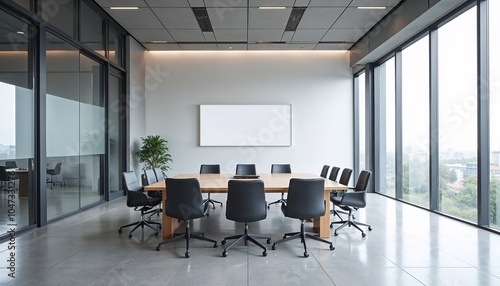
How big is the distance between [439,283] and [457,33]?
14.3 ft

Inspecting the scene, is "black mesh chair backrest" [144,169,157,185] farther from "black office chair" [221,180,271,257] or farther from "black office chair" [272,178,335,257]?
"black office chair" [272,178,335,257]

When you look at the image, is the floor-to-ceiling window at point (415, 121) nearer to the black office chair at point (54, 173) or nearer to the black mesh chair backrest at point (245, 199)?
the black mesh chair backrest at point (245, 199)

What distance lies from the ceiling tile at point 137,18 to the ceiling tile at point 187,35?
0.43m

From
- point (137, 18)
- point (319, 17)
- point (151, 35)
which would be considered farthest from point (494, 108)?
point (151, 35)

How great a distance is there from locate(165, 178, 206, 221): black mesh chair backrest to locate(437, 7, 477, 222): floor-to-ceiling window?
4.23m

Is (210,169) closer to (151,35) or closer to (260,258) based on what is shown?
(260,258)

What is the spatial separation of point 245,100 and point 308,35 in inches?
96.8

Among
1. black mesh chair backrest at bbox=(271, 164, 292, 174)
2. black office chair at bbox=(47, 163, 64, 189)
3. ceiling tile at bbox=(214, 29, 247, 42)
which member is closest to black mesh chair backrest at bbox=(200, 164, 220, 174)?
black mesh chair backrest at bbox=(271, 164, 292, 174)

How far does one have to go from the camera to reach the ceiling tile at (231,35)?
24.8 ft

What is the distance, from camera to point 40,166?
4836 mm

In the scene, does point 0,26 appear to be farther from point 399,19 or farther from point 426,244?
point 399,19

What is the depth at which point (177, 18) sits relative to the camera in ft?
22.3

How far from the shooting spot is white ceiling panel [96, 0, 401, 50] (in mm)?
6164

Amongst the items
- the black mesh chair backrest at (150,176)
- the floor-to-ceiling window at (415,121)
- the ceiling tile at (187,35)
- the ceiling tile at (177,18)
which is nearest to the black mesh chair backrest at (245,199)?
the black mesh chair backrest at (150,176)
